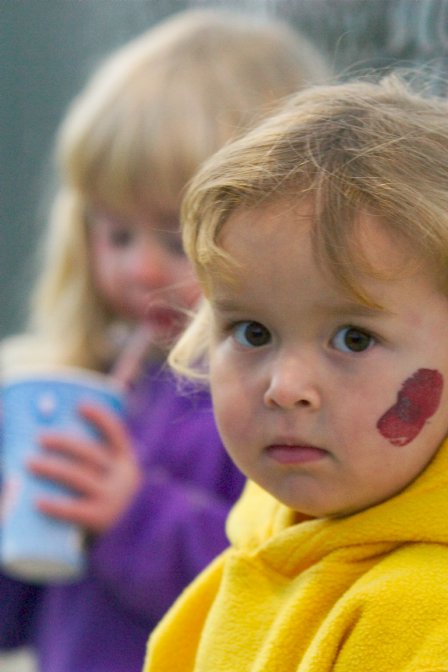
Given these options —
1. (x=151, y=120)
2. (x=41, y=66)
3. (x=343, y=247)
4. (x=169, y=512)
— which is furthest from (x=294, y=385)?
(x=41, y=66)

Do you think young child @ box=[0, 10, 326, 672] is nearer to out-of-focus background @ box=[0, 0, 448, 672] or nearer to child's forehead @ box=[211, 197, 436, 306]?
out-of-focus background @ box=[0, 0, 448, 672]

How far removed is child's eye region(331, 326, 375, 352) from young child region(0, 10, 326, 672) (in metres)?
0.89

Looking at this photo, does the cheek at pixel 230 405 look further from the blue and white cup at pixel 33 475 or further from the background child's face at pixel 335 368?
the blue and white cup at pixel 33 475

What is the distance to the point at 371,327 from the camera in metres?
1.32

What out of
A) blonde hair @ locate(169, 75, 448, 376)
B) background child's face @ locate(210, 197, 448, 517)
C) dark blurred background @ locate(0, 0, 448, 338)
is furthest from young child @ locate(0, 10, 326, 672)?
background child's face @ locate(210, 197, 448, 517)

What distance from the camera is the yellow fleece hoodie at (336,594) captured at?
127 centimetres

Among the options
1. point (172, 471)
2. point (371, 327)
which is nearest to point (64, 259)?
point (172, 471)

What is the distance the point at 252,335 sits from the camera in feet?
4.59

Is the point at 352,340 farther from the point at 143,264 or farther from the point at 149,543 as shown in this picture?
the point at 143,264

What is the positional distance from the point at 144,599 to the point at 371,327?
1202mm

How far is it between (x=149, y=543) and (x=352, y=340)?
1144 millimetres

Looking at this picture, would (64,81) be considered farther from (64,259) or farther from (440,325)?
(440,325)

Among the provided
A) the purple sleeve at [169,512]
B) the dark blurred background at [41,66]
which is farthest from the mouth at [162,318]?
the dark blurred background at [41,66]

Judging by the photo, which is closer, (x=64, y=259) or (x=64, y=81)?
(x=64, y=259)
